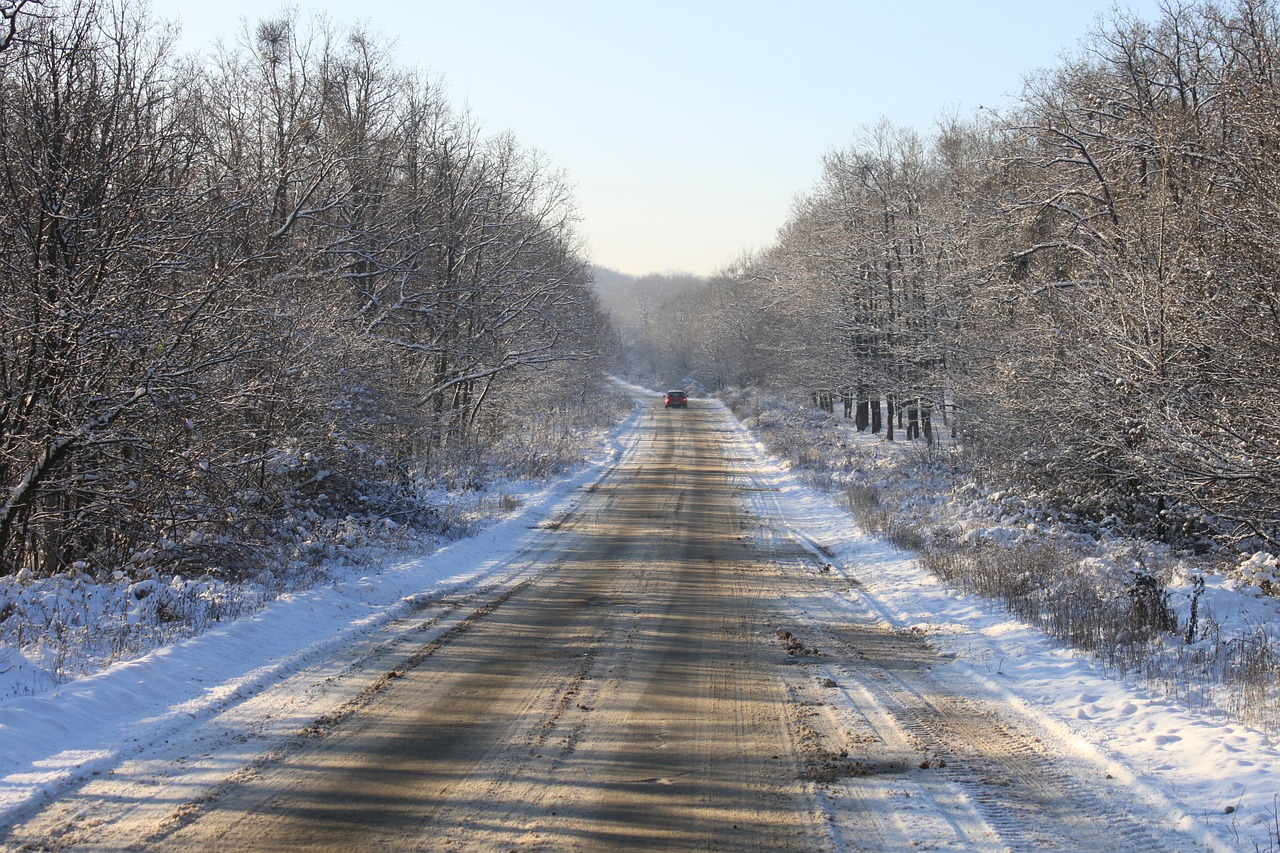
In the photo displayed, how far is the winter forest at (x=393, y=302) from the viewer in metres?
8.88

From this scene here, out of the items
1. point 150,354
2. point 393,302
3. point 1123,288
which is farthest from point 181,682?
point 393,302

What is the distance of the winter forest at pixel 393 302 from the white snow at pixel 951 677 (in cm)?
232

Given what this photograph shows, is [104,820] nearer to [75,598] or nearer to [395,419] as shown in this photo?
[75,598]

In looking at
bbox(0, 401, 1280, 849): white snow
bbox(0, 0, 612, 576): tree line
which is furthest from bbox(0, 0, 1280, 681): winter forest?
bbox(0, 401, 1280, 849): white snow

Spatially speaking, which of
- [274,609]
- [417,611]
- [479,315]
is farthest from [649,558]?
[479,315]

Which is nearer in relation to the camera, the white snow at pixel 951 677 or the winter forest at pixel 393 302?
the white snow at pixel 951 677

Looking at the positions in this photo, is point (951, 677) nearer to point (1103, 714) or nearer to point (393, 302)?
point (1103, 714)

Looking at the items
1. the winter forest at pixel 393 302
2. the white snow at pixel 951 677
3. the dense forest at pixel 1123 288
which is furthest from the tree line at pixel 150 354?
the dense forest at pixel 1123 288

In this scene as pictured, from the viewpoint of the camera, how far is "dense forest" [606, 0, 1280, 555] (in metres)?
10.0

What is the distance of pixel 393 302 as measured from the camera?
69.6 ft

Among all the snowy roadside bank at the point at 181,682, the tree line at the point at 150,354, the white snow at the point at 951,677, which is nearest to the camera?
the white snow at the point at 951,677

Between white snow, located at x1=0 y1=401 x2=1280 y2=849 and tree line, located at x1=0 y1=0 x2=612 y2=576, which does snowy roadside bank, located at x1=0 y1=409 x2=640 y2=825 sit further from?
tree line, located at x1=0 y1=0 x2=612 y2=576

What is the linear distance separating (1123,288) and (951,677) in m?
8.95

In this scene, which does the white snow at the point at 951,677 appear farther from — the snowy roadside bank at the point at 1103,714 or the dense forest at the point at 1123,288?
the dense forest at the point at 1123,288
